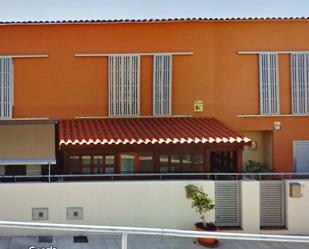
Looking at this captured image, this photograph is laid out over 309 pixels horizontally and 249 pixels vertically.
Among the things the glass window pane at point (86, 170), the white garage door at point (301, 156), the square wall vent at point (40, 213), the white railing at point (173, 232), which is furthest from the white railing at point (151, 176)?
the white railing at point (173, 232)

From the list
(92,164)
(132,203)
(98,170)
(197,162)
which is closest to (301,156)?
(197,162)

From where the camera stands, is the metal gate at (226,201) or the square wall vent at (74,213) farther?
the metal gate at (226,201)

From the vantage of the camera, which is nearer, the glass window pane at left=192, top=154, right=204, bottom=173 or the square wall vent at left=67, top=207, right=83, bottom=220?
the square wall vent at left=67, top=207, right=83, bottom=220

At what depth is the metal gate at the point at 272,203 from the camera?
21031 mm

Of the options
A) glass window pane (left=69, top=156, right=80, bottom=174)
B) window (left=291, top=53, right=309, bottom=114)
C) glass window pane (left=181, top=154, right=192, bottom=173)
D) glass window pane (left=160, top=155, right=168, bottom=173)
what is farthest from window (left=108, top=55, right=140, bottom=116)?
window (left=291, top=53, right=309, bottom=114)

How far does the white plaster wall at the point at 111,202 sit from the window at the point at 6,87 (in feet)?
23.3

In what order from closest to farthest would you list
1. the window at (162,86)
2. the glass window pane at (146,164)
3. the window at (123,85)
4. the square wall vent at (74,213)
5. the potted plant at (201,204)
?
the potted plant at (201,204)
the square wall vent at (74,213)
the glass window pane at (146,164)
the window at (123,85)
the window at (162,86)

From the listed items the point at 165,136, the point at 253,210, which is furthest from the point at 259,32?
the point at 253,210

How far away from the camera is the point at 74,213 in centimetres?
2005

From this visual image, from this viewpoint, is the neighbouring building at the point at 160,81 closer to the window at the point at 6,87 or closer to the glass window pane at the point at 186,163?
the window at the point at 6,87

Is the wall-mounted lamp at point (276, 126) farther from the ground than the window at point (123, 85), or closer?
closer

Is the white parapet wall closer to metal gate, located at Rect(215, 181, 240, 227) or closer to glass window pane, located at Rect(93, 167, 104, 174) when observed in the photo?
metal gate, located at Rect(215, 181, 240, 227)

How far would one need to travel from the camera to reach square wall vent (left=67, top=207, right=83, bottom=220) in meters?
20.0

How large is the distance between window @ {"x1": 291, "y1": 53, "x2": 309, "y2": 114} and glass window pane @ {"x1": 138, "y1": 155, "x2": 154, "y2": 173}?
10.6m
